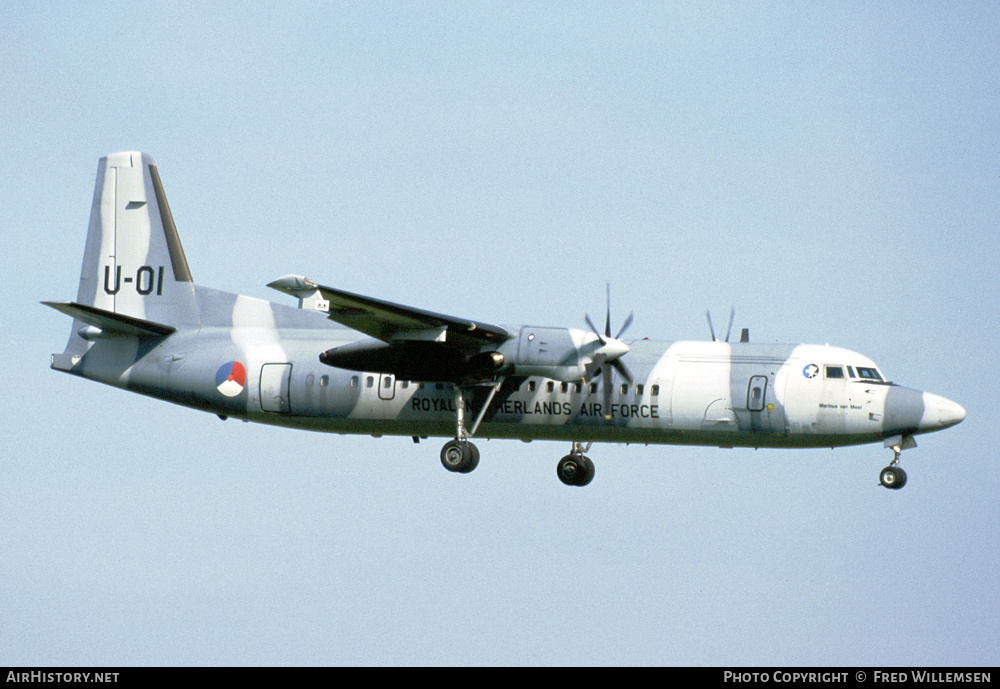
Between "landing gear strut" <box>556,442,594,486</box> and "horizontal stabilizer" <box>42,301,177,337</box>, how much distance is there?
936 cm

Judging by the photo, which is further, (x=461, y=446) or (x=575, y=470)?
(x=575, y=470)

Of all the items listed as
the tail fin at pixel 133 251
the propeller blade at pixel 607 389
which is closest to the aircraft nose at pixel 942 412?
the propeller blade at pixel 607 389

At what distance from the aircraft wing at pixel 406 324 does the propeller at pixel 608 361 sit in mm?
1869

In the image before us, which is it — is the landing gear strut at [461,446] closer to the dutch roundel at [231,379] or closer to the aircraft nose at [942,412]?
the dutch roundel at [231,379]

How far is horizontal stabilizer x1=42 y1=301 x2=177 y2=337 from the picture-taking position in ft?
96.4

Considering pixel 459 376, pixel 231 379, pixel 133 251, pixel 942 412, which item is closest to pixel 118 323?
pixel 133 251

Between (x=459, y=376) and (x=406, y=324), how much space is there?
5.96 feet

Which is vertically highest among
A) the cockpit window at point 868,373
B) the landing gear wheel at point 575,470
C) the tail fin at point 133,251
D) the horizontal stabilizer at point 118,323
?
the tail fin at point 133,251

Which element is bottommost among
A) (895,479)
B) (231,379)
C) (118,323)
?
(895,479)

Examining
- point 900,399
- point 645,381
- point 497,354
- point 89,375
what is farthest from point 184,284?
point 900,399

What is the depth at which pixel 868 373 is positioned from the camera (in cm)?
2741

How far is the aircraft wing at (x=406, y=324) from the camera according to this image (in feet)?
85.7

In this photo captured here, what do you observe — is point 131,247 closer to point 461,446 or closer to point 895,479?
point 461,446

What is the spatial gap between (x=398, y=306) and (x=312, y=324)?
17.0 feet
